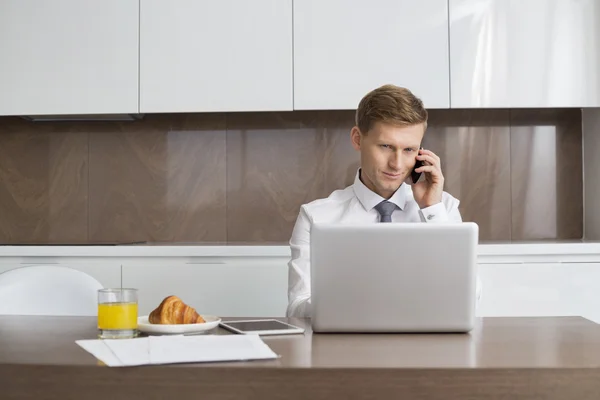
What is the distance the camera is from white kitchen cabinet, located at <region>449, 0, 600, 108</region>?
309 centimetres

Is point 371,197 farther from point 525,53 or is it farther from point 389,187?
point 525,53

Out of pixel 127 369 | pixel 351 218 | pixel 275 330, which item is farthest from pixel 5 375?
pixel 351 218

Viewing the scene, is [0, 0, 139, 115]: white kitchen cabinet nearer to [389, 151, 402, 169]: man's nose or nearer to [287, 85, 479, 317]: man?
[287, 85, 479, 317]: man

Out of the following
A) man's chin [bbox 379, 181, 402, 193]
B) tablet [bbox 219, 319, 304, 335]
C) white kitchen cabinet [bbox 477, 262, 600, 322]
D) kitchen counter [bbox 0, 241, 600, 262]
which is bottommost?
white kitchen cabinet [bbox 477, 262, 600, 322]

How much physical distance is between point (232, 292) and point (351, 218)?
840 mm

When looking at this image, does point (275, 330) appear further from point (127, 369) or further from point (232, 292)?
point (232, 292)

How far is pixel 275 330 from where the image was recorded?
1.39 metres

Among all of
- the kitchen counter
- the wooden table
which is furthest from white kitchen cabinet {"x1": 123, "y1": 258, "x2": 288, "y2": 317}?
the wooden table

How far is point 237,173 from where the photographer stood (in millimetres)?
3520

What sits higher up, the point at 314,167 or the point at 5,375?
the point at 314,167

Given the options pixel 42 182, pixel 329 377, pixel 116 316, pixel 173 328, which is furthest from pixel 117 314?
pixel 42 182

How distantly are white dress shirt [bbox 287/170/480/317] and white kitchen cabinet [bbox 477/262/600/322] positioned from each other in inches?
26.6

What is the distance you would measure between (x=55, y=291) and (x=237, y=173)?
163 cm

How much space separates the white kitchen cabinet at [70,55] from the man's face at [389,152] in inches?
55.5
